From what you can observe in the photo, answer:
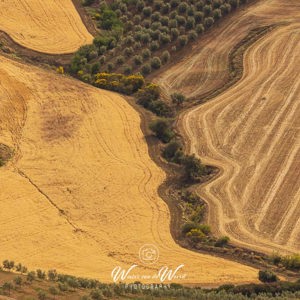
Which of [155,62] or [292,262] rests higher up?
[155,62]

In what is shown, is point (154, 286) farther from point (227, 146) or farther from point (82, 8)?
point (82, 8)

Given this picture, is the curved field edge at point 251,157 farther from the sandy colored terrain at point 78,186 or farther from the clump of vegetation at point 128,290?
the clump of vegetation at point 128,290

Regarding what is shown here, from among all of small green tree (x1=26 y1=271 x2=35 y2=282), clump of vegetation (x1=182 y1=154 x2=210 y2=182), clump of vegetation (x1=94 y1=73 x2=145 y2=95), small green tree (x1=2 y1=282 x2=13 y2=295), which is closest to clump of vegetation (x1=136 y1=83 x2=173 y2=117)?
clump of vegetation (x1=94 y1=73 x2=145 y2=95)

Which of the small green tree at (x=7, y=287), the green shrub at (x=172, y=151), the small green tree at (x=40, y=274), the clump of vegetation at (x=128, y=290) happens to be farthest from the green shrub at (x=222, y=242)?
the small green tree at (x=7, y=287)

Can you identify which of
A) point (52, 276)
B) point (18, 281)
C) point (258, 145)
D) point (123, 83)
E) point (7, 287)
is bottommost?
point (258, 145)

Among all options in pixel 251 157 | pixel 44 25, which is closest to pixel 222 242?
pixel 251 157

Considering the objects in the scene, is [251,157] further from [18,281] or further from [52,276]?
[18,281]

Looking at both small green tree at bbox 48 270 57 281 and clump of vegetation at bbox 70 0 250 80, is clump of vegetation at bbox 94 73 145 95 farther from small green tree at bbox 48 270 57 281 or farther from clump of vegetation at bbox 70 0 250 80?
small green tree at bbox 48 270 57 281

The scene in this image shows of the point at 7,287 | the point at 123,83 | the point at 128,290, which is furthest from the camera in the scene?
the point at 123,83
